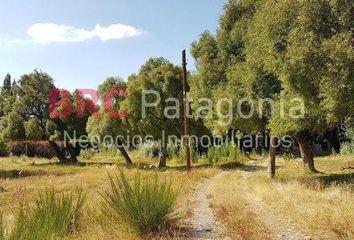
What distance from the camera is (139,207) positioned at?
33.4 feet

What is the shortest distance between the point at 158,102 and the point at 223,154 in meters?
9.71

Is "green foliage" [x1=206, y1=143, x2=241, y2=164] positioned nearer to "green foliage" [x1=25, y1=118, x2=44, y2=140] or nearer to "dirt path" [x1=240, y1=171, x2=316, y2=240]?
"green foliage" [x1=25, y1=118, x2=44, y2=140]

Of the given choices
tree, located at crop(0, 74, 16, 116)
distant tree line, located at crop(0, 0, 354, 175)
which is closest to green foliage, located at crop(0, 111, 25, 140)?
tree, located at crop(0, 74, 16, 116)

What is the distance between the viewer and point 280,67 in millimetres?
17781

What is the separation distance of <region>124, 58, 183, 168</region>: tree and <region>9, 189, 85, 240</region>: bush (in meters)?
26.4

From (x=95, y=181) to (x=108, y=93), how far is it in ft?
60.3

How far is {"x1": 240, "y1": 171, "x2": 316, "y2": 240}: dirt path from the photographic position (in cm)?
1016

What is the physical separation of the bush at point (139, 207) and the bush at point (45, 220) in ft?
3.26

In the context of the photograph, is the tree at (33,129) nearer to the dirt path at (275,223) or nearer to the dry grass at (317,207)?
the dry grass at (317,207)

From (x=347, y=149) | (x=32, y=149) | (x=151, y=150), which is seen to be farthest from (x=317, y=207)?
(x=32, y=149)

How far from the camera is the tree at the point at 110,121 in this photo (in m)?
41.3

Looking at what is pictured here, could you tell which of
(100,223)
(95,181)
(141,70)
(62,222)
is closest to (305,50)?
(100,223)

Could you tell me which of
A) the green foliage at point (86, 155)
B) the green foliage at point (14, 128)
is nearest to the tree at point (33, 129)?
the green foliage at point (14, 128)

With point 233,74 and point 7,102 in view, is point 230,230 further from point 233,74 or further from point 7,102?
point 7,102
